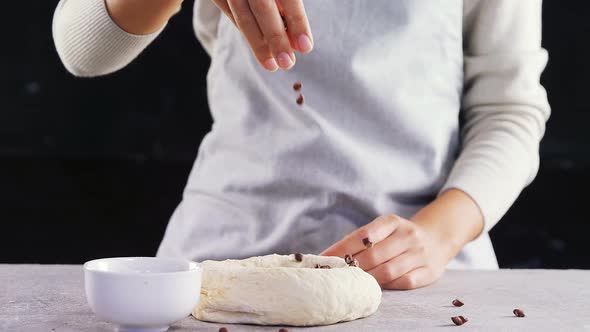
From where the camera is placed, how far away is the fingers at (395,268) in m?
1.19

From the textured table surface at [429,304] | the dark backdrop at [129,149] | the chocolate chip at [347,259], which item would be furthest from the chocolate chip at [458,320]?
the dark backdrop at [129,149]

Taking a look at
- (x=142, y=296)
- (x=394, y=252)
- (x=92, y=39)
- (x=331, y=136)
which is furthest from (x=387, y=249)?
(x=92, y=39)

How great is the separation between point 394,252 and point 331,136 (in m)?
0.27

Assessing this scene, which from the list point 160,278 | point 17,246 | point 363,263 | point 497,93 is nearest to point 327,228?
point 363,263

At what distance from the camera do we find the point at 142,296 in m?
0.82

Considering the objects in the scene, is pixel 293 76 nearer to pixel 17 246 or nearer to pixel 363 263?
pixel 363 263

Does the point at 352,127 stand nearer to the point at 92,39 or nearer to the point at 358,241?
the point at 358,241

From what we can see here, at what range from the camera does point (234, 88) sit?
1.51 metres

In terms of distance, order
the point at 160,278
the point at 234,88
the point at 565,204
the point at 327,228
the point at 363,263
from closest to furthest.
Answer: the point at 160,278
the point at 363,263
the point at 327,228
the point at 234,88
the point at 565,204

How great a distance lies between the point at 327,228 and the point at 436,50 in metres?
0.41

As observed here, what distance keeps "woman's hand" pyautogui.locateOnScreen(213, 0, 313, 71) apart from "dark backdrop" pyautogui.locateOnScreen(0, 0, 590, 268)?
1801 mm

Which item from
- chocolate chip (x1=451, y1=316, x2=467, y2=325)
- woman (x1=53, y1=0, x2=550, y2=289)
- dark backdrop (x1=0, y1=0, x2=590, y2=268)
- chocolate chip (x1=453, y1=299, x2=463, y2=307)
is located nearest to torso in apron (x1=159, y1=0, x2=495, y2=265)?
woman (x1=53, y1=0, x2=550, y2=289)

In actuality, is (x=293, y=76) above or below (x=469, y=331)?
above

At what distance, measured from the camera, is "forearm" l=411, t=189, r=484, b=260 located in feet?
4.45
